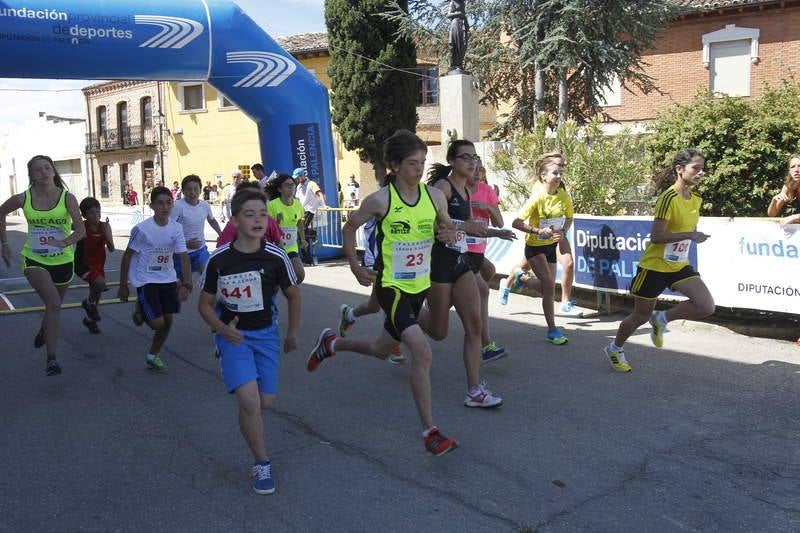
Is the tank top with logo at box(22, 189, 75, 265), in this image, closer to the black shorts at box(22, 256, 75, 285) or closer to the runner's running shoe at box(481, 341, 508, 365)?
the black shorts at box(22, 256, 75, 285)

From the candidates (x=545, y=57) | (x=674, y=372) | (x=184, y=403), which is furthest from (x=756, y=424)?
(x=545, y=57)

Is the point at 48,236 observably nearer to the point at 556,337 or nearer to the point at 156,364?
the point at 156,364

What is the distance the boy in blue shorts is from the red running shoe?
93cm

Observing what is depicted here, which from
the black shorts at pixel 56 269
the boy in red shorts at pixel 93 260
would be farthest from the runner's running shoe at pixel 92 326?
the black shorts at pixel 56 269

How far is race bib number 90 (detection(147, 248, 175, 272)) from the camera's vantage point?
6566 millimetres

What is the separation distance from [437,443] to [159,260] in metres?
3.31

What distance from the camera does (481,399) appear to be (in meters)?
5.32

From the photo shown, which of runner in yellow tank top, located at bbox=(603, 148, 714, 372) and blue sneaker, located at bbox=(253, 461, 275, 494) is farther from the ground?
runner in yellow tank top, located at bbox=(603, 148, 714, 372)

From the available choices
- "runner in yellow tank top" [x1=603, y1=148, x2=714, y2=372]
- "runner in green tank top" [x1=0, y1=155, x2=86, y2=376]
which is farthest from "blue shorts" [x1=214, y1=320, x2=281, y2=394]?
"runner in yellow tank top" [x1=603, y1=148, x2=714, y2=372]

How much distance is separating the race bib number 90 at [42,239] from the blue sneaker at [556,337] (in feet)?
15.0

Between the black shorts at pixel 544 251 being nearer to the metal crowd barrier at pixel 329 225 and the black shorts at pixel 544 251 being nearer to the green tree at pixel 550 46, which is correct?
the metal crowd barrier at pixel 329 225

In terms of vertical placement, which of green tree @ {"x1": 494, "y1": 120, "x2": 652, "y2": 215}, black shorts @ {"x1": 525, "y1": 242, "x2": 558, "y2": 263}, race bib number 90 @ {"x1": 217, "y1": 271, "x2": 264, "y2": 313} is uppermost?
green tree @ {"x1": 494, "y1": 120, "x2": 652, "y2": 215}

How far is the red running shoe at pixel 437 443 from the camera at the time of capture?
443cm

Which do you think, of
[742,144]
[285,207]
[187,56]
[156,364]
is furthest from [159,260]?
[742,144]
